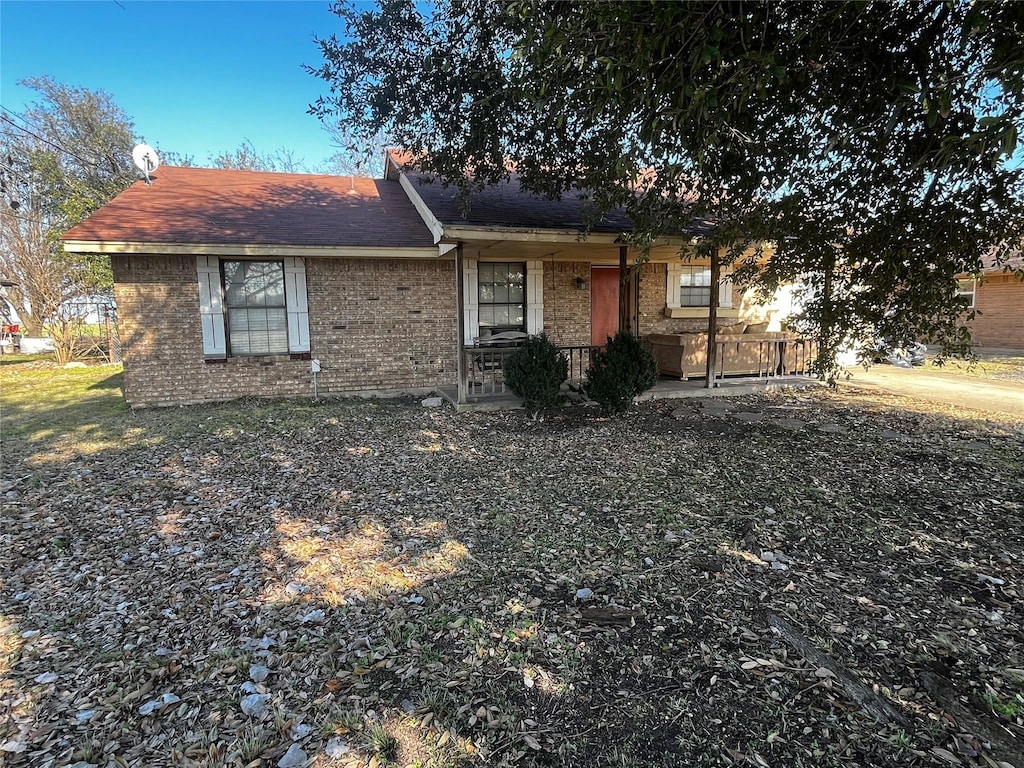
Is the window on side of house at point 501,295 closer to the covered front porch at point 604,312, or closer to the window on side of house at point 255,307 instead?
the covered front porch at point 604,312

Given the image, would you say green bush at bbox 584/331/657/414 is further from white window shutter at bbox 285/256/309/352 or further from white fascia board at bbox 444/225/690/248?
white window shutter at bbox 285/256/309/352

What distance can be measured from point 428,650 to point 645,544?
1832mm

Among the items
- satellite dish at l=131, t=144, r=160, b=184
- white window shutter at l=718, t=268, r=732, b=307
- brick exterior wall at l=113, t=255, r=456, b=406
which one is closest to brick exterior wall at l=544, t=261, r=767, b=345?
white window shutter at l=718, t=268, r=732, b=307

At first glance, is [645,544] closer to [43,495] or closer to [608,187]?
[608,187]

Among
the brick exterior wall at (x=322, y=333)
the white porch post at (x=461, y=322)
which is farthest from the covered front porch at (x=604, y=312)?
the brick exterior wall at (x=322, y=333)

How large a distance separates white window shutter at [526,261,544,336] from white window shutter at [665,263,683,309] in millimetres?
2873

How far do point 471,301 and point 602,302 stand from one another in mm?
2960

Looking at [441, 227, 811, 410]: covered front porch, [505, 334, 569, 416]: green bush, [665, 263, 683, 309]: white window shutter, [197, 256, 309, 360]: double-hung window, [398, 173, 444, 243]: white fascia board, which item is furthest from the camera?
[665, 263, 683, 309]: white window shutter

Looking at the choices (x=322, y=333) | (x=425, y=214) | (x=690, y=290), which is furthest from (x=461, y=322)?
(x=690, y=290)

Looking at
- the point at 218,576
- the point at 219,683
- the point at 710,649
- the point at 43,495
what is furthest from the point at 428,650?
the point at 43,495

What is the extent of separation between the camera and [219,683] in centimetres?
245

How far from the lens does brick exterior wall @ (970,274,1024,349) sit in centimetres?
1738

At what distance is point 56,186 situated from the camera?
59.5ft

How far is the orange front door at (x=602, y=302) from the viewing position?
36.1 ft
